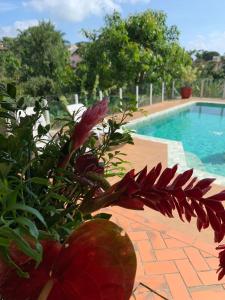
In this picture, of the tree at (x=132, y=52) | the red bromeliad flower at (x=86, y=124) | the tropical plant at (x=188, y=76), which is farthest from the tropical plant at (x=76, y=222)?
the tropical plant at (x=188, y=76)

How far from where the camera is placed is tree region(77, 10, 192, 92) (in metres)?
12.2

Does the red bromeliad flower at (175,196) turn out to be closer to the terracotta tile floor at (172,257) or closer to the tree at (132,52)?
the terracotta tile floor at (172,257)

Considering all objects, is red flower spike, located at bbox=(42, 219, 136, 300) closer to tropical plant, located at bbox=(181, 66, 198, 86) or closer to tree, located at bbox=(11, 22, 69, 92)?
tropical plant, located at bbox=(181, 66, 198, 86)

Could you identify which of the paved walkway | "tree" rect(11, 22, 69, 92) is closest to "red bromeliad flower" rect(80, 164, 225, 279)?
the paved walkway

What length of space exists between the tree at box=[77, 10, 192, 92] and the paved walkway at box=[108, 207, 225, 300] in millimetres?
9987

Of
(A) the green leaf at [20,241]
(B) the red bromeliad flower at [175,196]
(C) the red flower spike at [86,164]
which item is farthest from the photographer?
(C) the red flower spike at [86,164]

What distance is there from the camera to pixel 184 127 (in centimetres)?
1050

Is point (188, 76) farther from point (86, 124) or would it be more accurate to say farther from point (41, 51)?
point (86, 124)

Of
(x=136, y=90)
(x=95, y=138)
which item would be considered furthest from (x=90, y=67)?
(x=95, y=138)

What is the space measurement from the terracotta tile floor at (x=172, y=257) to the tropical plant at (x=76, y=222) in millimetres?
1370

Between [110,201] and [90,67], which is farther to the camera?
[90,67]

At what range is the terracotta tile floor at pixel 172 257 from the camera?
7.44 ft

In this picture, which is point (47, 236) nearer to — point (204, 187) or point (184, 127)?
point (204, 187)

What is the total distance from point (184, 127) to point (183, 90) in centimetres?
561
